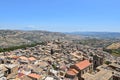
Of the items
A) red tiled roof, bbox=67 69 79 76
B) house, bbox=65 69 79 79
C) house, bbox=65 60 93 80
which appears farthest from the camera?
red tiled roof, bbox=67 69 79 76

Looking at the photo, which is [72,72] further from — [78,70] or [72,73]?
[78,70]

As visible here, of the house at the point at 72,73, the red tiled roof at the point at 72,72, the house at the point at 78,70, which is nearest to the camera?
the house at the point at 72,73

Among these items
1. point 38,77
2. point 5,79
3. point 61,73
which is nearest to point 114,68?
point 61,73

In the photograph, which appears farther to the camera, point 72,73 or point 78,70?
point 78,70

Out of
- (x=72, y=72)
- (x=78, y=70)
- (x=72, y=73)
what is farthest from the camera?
(x=78, y=70)

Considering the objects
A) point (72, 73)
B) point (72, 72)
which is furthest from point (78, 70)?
point (72, 73)

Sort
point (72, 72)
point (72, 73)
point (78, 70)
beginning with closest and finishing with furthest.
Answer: point (72, 73) → point (72, 72) → point (78, 70)

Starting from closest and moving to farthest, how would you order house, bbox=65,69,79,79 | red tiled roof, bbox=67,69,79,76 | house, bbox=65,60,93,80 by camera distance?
house, bbox=65,69,79,79, house, bbox=65,60,93,80, red tiled roof, bbox=67,69,79,76

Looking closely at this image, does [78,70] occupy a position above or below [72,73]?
above

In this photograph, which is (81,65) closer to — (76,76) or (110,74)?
(76,76)

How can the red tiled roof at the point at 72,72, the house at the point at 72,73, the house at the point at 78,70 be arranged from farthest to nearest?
the red tiled roof at the point at 72,72 → the house at the point at 78,70 → the house at the point at 72,73

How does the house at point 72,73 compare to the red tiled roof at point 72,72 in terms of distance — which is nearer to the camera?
the house at point 72,73
